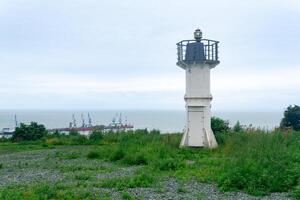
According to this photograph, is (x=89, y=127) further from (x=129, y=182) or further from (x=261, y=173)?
(x=261, y=173)

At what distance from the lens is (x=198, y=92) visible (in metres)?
19.7

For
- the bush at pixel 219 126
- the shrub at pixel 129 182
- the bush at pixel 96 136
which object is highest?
the bush at pixel 219 126

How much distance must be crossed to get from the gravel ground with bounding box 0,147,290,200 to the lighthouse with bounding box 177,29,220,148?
504 centimetres

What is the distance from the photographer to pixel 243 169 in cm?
1059

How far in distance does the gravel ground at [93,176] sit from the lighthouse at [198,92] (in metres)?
5.04

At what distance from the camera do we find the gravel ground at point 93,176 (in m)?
9.48

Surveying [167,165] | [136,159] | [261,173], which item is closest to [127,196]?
[261,173]

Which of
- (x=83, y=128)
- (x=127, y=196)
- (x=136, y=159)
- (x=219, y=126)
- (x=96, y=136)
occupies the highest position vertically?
(x=219, y=126)

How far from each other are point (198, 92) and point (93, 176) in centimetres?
878

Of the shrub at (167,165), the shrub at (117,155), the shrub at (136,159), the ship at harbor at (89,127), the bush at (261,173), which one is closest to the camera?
the bush at (261,173)

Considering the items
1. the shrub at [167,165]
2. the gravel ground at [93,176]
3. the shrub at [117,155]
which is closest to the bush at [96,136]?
the gravel ground at [93,176]

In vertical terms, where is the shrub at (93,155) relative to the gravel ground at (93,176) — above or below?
above

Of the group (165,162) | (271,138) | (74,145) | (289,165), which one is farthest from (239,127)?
(289,165)

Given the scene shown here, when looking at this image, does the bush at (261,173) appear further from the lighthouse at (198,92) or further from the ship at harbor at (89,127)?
the ship at harbor at (89,127)
